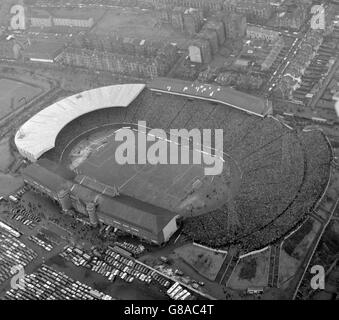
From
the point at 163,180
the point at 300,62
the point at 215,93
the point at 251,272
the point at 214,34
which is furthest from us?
the point at 214,34

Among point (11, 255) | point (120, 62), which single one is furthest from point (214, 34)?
point (11, 255)

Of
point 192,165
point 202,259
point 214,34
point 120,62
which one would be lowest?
point 202,259

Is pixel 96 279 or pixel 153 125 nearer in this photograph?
pixel 96 279

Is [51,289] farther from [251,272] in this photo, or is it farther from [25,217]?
[251,272]

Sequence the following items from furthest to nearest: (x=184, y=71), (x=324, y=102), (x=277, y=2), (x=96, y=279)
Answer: (x=277, y=2)
(x=184, y=71)
(x=324, y=102)
(x=96, y=279)

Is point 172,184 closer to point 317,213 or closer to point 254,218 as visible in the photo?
point 254,218

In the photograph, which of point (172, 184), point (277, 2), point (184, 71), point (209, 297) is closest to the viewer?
point (209, 297)

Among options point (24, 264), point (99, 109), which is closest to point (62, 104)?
point (99, 109)
